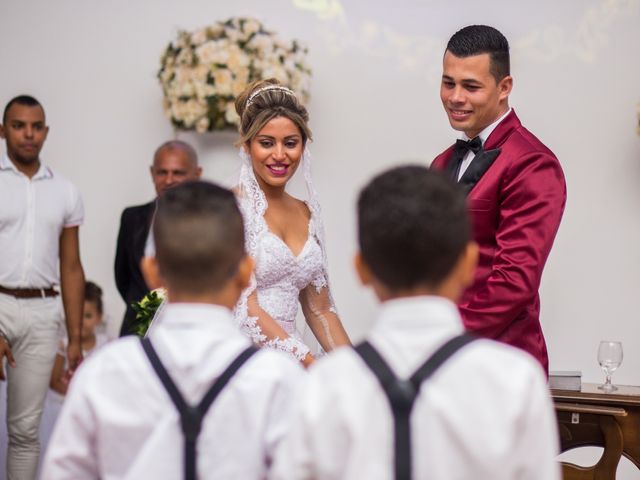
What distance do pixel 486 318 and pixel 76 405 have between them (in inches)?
62.5

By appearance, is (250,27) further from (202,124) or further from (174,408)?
(174,408)

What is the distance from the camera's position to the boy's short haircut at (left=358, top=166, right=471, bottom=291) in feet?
6.40

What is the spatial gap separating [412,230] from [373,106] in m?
4.00

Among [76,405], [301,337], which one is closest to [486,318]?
[301,337]

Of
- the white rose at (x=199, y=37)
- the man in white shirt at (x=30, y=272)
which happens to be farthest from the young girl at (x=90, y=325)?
the white rose at (x=199, y=37)

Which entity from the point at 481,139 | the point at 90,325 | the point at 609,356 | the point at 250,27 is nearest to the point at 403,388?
the point at 481,139

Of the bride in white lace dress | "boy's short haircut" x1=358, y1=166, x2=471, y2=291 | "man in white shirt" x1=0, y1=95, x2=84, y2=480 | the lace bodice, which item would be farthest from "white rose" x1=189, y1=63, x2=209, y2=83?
"boy's short haircut" x1=358, y1=166, x2=471, y2=291

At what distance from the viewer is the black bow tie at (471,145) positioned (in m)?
3.60

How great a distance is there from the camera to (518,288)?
3.33m

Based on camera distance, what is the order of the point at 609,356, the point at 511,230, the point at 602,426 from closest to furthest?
the point at 511,230 → the point at 602,426 → the point at 609,356

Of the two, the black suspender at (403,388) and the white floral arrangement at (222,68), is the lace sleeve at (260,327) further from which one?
the white floral arrangement at (222,68)

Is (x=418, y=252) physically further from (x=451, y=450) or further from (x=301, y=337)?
(x=301, y=337)

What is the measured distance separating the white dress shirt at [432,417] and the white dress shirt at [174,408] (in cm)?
17

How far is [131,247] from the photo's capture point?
5.71 m
